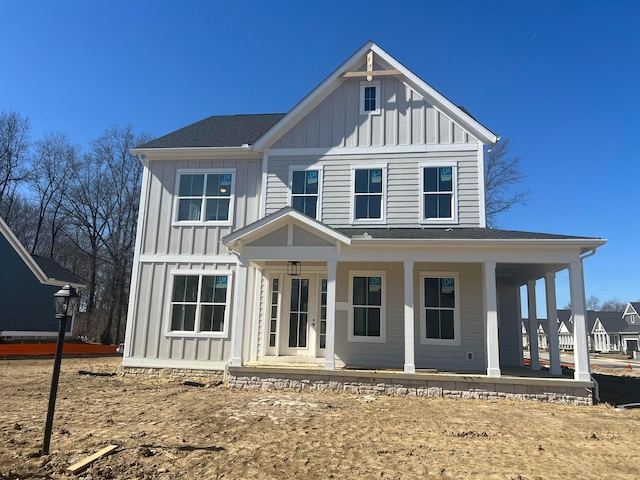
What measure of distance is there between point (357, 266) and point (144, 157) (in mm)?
6999

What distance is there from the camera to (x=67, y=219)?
3153 cm

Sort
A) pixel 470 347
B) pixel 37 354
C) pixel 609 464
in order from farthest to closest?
pixel 37 354 < pixel 470 347 < pixel 609 464

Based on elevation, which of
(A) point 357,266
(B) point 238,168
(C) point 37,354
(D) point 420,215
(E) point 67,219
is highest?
(E) point 67,219

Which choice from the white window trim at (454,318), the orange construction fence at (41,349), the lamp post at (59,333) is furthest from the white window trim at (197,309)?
the orange construction fence at (41,349)

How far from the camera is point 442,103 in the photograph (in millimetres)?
11539

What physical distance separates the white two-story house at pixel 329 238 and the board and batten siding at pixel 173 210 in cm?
3

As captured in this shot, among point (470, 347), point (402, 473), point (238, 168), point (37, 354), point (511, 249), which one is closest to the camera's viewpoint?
point (402, 473)

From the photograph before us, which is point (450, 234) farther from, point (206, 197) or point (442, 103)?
point (206, 197)

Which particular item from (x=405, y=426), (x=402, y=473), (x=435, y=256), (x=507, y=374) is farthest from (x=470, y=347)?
(x=402, y=473)

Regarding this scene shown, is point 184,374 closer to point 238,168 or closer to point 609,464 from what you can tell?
point 238,168

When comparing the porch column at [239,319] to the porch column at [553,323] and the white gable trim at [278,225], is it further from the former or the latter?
the porch column at [553,323]

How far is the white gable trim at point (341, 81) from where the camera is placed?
11391 mm

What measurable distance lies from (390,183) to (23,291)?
1849 centimetres

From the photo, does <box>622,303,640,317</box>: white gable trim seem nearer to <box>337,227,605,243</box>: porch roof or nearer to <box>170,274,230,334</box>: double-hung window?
<box>337,227,605,243</box>: porch roof
